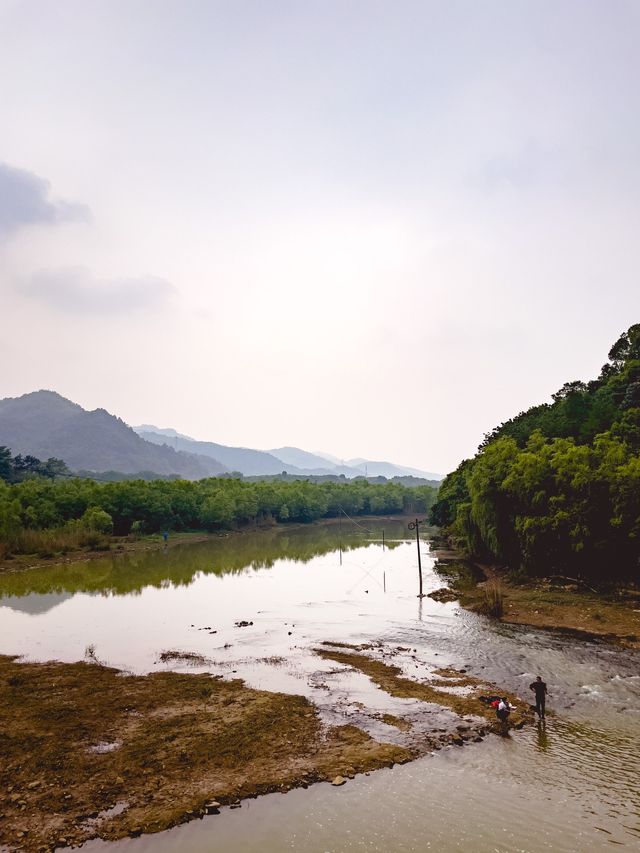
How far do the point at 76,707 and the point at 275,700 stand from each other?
24.3ft

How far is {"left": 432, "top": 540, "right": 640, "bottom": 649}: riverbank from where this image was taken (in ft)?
102

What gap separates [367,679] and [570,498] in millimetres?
26612

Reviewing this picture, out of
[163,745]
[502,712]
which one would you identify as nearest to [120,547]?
[163,745]

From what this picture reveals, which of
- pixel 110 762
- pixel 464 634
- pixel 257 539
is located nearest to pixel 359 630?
pixel 464 634

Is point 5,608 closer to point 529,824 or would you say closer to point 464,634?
point 464,634

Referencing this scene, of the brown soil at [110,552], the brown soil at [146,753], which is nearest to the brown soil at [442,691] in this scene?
the brown soil at [146,753]

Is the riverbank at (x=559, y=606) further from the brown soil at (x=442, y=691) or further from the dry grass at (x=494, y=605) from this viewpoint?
the brown soil at (x=442, y=691)

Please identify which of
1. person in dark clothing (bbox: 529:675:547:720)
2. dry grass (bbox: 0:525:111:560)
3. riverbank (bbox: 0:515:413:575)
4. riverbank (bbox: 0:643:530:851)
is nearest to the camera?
riverbank (bbox: 0:643:530:851)

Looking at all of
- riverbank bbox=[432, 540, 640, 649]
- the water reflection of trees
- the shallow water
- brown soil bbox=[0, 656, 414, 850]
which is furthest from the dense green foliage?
riverbank bbox=[432, 540, 640, 649]

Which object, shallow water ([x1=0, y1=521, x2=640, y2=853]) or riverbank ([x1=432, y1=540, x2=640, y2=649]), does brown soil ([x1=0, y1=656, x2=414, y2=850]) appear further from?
riverbank ([x1=432, y1=540, x2=640, y2=649])

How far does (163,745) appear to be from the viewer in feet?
56.6

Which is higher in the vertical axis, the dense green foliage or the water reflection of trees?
the dense green foliage

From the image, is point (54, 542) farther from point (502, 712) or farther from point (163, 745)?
point (502, 712)

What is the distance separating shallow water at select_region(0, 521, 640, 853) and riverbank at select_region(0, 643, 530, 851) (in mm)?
751
